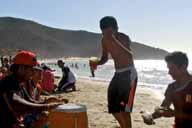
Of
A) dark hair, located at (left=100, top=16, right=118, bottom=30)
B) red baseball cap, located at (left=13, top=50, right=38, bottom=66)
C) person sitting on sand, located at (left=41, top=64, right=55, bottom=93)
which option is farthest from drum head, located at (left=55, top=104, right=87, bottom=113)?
person sitting on sand, located at (left=41, top=64, right=55, bottom=93)

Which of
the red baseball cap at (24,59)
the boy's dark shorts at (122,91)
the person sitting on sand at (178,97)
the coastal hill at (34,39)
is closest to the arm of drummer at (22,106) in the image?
the red baseball cap at (24,59)

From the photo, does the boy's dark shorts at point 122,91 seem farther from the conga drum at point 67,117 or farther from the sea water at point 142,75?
the sea water at point 142,75

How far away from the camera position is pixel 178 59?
412cm

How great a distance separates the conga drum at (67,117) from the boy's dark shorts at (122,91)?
1312mm

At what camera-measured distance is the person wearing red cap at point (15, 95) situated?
12.8 feet

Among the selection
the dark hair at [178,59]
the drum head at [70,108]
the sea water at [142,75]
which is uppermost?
the dark hair at [178,59]

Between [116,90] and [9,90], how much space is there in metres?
2.20

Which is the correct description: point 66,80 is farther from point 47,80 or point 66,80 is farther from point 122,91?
point 122,91

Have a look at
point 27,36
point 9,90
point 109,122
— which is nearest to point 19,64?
point 9,90

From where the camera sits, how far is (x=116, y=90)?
229 inches

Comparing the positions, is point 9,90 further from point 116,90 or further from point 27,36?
point 27,36

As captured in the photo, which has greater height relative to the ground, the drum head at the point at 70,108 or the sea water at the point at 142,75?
the drum head at the point at 70,108

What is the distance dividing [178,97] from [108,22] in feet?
6.62

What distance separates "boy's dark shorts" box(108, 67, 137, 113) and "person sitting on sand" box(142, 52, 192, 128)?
1480 mm
